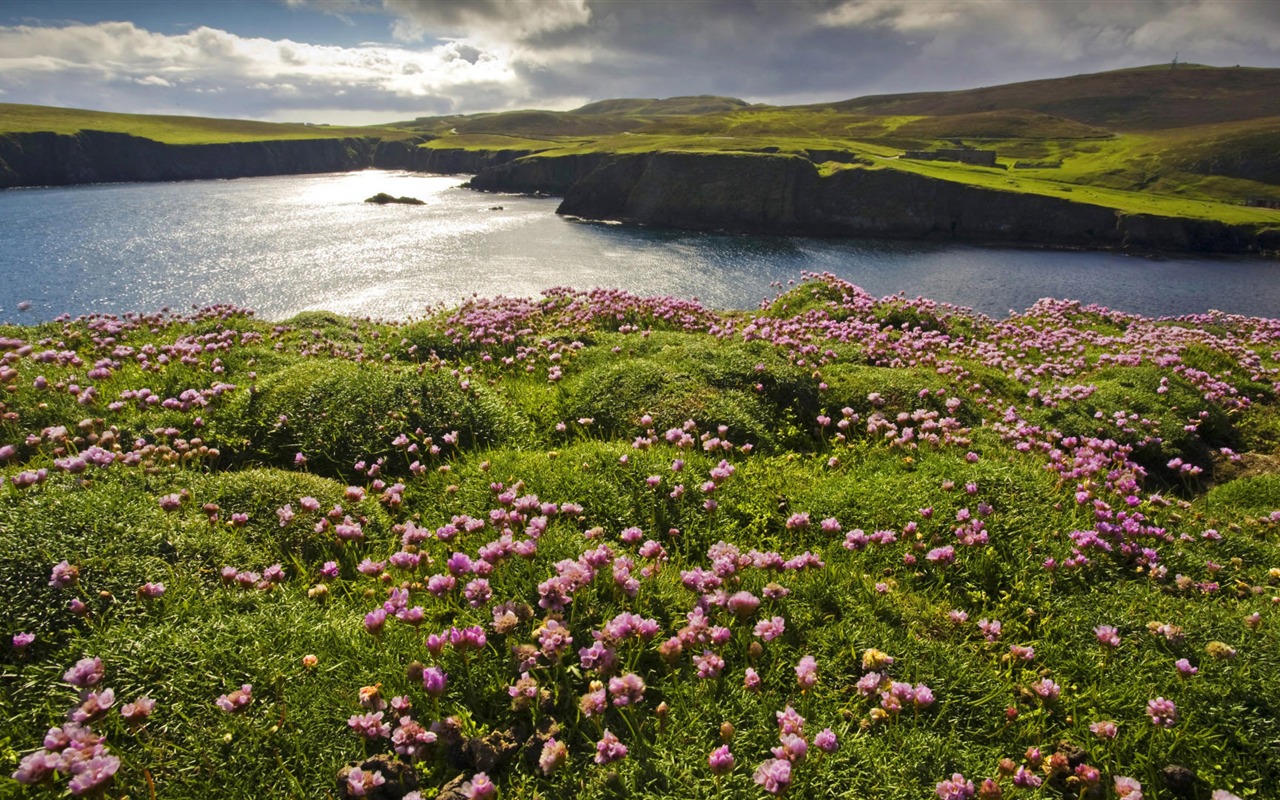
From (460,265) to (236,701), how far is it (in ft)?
180

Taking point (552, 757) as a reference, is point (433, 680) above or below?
above

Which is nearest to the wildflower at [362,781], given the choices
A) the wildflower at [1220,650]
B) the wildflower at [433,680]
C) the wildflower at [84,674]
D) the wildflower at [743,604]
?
the wildflower at [433,680]

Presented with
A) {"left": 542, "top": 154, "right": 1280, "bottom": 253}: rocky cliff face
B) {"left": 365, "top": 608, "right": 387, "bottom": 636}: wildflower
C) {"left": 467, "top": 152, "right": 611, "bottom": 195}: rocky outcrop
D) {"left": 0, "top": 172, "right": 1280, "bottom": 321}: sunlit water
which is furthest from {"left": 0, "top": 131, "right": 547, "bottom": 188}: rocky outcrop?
{"left": 365, "top": 608, "right": 387, "bottom": 636}: wildflower

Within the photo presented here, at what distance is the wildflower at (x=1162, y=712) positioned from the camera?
396 cm

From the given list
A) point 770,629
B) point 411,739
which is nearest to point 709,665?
point 770,629

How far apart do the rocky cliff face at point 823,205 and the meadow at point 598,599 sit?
79.2 metres

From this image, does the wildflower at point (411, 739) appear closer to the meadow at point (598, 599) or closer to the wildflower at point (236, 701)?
the meadow at point (598, 599)

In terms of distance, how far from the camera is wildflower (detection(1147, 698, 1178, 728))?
396cm

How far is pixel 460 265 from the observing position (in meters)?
54.9

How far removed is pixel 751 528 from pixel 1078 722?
308 cm

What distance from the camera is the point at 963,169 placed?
99.9m

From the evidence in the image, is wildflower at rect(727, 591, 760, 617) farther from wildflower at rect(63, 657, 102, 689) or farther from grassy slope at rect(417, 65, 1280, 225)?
grassy slope at rect(417, 65, 1280, 225)

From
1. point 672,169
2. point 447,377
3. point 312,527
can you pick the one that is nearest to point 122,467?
point 312,527

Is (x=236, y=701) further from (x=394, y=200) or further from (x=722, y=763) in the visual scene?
(x=394, y=200)
